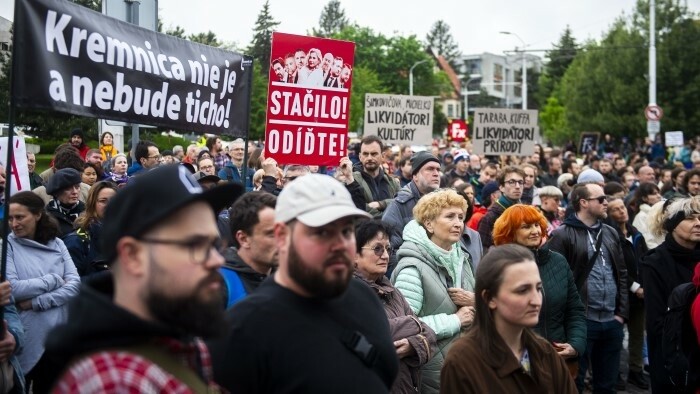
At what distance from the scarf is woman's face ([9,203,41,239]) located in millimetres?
2501

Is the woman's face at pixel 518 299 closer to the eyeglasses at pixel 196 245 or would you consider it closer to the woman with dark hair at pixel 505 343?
the woman with dark hair at pixel 505 343

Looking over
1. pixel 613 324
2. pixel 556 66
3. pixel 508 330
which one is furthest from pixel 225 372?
pixel 556 66

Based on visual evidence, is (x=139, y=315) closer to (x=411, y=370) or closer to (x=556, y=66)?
(x=411, y=370)

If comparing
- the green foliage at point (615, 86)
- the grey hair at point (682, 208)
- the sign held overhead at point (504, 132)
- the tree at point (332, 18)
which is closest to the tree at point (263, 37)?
the green foliage at point (615, 86)

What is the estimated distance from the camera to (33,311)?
5.75m

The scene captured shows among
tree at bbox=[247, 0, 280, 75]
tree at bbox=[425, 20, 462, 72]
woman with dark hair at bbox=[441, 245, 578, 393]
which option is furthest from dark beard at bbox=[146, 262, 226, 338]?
tree at bbox=[425, 20, 462, 72]

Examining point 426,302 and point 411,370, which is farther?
point 426,302

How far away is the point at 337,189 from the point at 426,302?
105 inches

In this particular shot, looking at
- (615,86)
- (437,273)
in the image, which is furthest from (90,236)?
(615,86)

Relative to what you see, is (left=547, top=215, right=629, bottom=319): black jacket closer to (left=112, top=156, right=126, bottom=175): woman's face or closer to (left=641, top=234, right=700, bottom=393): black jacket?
(left=641, top=234, right=700, bottom=393): black jacket

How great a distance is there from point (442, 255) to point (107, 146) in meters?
9.00

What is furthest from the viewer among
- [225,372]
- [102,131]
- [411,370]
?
[102,131]

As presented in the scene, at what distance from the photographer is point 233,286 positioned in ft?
14.0

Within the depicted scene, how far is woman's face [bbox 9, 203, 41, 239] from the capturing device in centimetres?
577
